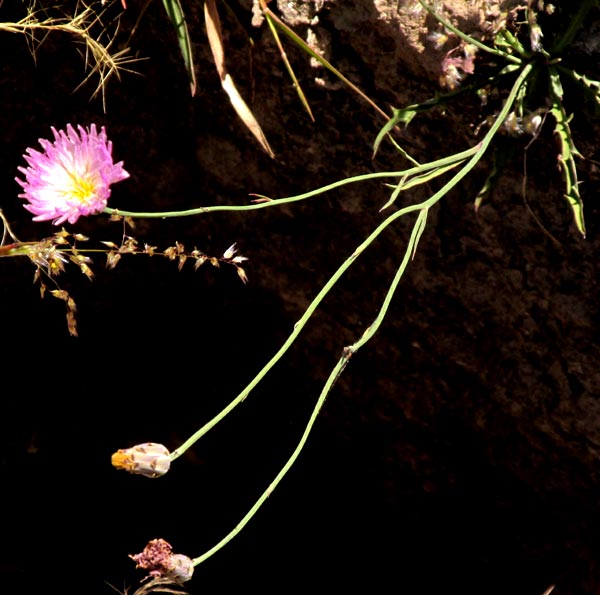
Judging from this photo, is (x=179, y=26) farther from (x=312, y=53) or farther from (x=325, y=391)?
(x=325, y=391)

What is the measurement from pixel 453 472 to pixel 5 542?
1029mm

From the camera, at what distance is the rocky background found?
1.34 meters

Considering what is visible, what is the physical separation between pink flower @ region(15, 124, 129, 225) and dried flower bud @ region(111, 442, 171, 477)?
309 millimetres

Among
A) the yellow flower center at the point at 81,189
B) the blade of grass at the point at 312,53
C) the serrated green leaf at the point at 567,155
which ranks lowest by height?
the yellow flower center at the point at 81,189

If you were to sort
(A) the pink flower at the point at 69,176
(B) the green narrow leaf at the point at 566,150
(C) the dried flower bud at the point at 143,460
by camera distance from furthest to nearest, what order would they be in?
1. (B) the green narrow leaf at the point at 566,150
2. (A) the pink flower at the point at 69,176
3. (C) the dried flower bud at the point at 143,460

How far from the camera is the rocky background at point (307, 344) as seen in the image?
4.41ft

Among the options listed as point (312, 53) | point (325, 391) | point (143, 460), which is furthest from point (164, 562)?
point (312, 53)

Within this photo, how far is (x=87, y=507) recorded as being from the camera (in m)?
1.94

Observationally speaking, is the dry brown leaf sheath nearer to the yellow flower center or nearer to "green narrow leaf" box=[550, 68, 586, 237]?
the yellow flower center

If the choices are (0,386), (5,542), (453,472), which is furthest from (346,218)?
(5,542)

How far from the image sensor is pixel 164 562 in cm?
95

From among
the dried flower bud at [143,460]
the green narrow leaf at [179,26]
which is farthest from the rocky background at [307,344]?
the dried flower bud at [143,460]

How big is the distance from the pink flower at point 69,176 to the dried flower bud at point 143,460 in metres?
0.31

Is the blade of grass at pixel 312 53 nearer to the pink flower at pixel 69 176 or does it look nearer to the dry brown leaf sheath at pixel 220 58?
the dry brown leaf sheath at pixel 220 58
